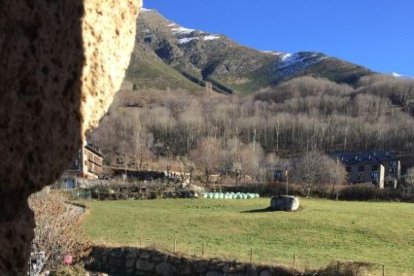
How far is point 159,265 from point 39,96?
2400cm

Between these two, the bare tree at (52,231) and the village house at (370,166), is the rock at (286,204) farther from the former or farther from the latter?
the village house at (370,166)

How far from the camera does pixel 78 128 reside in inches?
140

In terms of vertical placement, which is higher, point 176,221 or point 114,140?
point 114,140

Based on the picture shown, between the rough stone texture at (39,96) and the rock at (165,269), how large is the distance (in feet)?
75.1

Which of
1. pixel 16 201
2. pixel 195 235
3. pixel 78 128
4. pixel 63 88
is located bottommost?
pixel 195 235

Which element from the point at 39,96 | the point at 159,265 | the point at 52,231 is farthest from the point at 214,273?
the point at 39,96

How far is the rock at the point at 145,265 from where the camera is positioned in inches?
1045

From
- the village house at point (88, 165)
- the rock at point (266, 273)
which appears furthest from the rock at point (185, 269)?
the village house at point (88, 165)

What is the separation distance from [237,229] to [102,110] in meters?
33.7

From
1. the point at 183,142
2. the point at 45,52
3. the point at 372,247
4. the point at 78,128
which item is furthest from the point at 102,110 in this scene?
the point at 183,142

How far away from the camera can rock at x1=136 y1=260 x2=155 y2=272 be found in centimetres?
2653

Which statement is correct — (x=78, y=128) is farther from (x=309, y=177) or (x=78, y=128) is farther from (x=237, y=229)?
(x=309, y=177)

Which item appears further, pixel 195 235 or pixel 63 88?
pixel 195 235

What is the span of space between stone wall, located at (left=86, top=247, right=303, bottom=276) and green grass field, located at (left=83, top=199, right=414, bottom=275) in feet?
3.18
